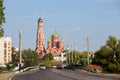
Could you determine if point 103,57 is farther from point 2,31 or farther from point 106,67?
point 2,31

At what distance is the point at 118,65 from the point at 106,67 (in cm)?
596

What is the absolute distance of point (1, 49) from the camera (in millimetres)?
193125

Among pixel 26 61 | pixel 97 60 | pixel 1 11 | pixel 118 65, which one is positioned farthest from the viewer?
pixel 26 61

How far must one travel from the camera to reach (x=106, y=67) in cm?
8669

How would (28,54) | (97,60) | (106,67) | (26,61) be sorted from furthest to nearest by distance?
(28,54)
(26,61)
(97,60)
(106,67)

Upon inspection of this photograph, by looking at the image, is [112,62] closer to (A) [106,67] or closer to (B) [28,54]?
(A) [106,67]

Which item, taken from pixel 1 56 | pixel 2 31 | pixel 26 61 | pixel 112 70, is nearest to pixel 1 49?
pixel 1 56

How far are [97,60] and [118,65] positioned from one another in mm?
13543

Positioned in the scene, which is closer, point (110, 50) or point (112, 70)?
point (112, 70)

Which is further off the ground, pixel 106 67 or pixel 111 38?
pixel 111 38

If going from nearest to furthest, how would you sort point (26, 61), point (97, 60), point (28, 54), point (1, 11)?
point (1, 11), point (97, 60), point (26, 61), point (28, 54)

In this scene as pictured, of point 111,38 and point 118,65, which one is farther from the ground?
point 111,38

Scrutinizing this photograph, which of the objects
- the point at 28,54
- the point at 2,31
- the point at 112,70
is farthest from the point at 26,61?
the point at 2,31

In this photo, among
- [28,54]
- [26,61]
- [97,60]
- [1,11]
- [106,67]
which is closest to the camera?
[1,11]
